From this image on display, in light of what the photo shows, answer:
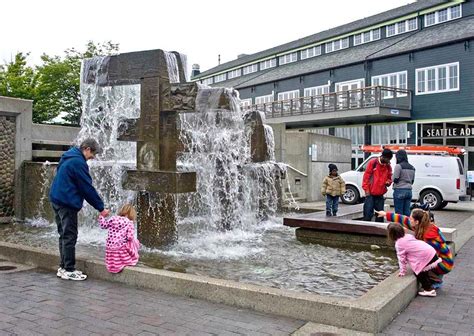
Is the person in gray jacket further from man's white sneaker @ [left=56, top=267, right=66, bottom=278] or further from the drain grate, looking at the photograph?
the drain grate

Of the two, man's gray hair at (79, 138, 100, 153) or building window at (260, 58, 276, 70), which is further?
building window at (260, 58, 276, 70)

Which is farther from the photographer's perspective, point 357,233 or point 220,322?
point 357,233

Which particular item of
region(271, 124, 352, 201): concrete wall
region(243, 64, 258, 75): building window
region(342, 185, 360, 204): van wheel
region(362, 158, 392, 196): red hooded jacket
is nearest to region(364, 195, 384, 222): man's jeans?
region(362, 158, 392, 196): red hooded jacket

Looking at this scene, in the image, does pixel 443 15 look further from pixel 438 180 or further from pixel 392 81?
pixel 438 180

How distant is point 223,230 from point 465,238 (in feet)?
16.4

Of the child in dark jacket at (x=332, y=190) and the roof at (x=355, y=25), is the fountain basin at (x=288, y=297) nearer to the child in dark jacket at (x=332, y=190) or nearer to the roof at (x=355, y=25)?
the child in dark jacket at (x=332, y=190)

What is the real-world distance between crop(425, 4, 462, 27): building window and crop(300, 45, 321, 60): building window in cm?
1010

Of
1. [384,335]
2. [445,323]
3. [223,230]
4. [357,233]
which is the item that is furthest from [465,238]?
[384,335]

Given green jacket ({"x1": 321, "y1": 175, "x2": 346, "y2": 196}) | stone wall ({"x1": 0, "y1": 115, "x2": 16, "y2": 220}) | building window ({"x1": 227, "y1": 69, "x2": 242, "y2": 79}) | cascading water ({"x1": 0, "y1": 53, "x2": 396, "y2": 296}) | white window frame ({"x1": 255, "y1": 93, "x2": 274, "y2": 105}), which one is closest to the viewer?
cascading water ({"x1": 0, "y1": 53, "x2": 396, "y2": 296})

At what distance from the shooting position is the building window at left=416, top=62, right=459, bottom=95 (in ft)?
90.7

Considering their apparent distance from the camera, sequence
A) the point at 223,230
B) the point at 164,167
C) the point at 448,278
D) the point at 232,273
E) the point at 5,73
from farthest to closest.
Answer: the point at 5,73
the point at 223,230
the point at 164,167
the point at 448,278
the point at 232,273

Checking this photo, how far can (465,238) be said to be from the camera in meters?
10.1

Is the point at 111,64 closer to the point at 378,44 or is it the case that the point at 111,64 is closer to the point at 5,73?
the point at 5,73

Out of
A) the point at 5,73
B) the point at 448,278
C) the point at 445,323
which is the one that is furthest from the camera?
the point at 5,73
